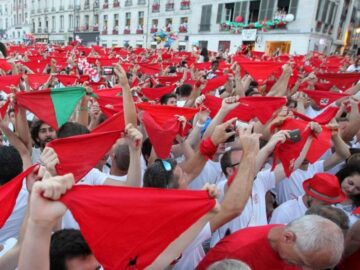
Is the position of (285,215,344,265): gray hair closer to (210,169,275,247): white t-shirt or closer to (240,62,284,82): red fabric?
(210,169,275,247): white t-shirt

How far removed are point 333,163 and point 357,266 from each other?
1.55 m

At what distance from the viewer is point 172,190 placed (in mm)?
1835

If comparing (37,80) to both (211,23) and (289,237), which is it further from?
Answer: (211,23)

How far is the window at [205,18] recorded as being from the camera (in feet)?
108

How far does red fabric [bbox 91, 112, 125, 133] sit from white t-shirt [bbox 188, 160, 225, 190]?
0.94m

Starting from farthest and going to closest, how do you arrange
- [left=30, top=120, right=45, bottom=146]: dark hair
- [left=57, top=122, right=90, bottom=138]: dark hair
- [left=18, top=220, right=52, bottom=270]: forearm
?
[left=30, top=120, right=45, bottom=146]: dark hair
[left=57, top=122, right=90, bottom=138]: dark hair
[left=18, top=220, right=52, bottom=270]: forearm

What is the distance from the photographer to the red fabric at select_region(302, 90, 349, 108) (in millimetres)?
5666

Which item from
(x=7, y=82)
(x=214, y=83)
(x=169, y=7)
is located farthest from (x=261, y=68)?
(x=169, y=7)

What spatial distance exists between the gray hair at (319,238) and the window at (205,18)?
32.7 m

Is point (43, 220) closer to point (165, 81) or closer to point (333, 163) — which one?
point (333, 163)

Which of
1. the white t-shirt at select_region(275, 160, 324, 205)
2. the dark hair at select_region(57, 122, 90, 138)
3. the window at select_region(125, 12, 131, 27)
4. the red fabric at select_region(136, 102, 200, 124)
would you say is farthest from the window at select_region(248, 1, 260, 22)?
the dark hair at select_region(57, 122, 90, 138)

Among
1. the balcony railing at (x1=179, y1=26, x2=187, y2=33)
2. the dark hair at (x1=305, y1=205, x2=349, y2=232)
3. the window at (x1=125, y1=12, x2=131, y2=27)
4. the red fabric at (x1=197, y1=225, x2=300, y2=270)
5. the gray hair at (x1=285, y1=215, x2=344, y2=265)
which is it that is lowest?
the red fabric at (x1=197, y1=225, x2=300, y2=270)

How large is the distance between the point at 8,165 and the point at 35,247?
3.76ft

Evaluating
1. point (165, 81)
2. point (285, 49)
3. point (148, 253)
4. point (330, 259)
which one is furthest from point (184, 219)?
point (285, 49)
